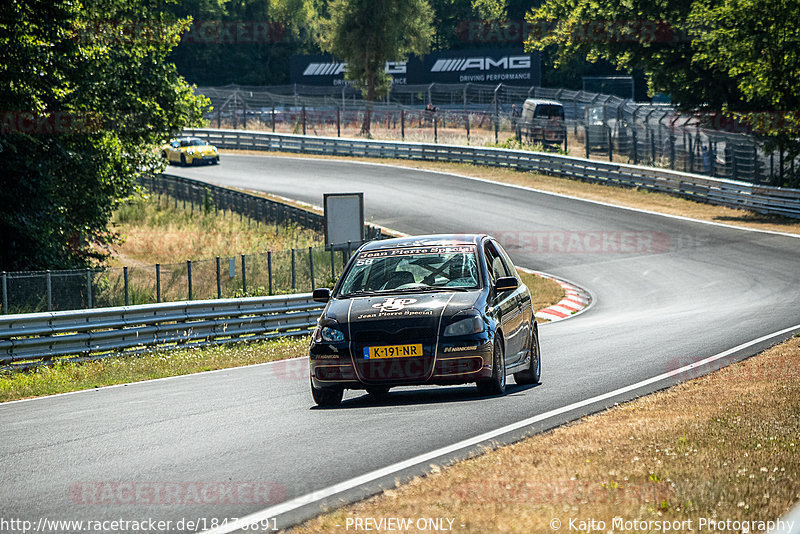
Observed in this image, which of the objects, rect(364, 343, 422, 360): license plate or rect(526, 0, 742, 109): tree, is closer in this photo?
rect(364, 343, 422, 360): license plate

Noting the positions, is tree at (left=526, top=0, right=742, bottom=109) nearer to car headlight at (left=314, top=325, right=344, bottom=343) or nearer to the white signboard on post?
the white signboard on post

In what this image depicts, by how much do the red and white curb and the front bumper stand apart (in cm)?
1469

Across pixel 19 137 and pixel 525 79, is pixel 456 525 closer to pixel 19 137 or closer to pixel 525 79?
pixel 19 137

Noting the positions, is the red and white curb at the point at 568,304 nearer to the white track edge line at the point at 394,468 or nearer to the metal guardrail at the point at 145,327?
the metal guardrail at the point at 145,327

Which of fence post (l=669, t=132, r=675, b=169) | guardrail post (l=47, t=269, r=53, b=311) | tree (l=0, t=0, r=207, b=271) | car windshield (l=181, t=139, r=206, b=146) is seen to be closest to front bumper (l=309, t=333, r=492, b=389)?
guardrail post (l=47, t=269, r=53, b=311)

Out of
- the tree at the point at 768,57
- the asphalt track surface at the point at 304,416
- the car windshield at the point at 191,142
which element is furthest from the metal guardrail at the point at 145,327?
the car windshield at the point at 191,142

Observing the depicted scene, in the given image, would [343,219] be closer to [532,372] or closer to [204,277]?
[204,277]

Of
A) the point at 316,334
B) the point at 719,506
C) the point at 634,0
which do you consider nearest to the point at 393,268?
the point at 316,334

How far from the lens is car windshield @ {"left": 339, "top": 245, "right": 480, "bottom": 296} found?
37.4 ft

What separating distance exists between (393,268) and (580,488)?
561 centimetres

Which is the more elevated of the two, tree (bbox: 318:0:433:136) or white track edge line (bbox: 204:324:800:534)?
tree (bbox: 318:0:433:136)

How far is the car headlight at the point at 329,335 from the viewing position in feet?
35.0

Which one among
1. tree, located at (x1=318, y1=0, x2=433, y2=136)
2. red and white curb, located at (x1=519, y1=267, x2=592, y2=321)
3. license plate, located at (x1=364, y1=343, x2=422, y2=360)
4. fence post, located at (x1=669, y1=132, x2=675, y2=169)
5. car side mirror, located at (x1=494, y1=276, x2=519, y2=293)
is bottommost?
red and white curb, located at (x1=519, y1=267, x2=592, y2=321)

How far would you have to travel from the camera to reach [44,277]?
18297 mm
